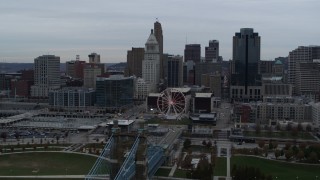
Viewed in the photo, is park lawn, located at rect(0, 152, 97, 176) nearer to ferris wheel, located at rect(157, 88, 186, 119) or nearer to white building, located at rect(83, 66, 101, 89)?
ferris wheel, located at rect(157, 88, 186, 119)

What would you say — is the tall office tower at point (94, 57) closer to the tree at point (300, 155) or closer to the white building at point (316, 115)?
the white building at point (316, 115)

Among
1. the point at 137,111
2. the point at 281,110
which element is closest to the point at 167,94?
the point at 137,111

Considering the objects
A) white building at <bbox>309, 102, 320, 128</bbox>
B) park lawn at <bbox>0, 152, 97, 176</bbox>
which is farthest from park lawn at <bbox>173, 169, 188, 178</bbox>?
white building at <bbox>309, 102, 320, 128</bbox>

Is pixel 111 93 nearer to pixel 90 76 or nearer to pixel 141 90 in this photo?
pixel 141 90

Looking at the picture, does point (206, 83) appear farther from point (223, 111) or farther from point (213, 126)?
point (213, 126)

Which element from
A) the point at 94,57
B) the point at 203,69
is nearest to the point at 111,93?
the point at 203,69
